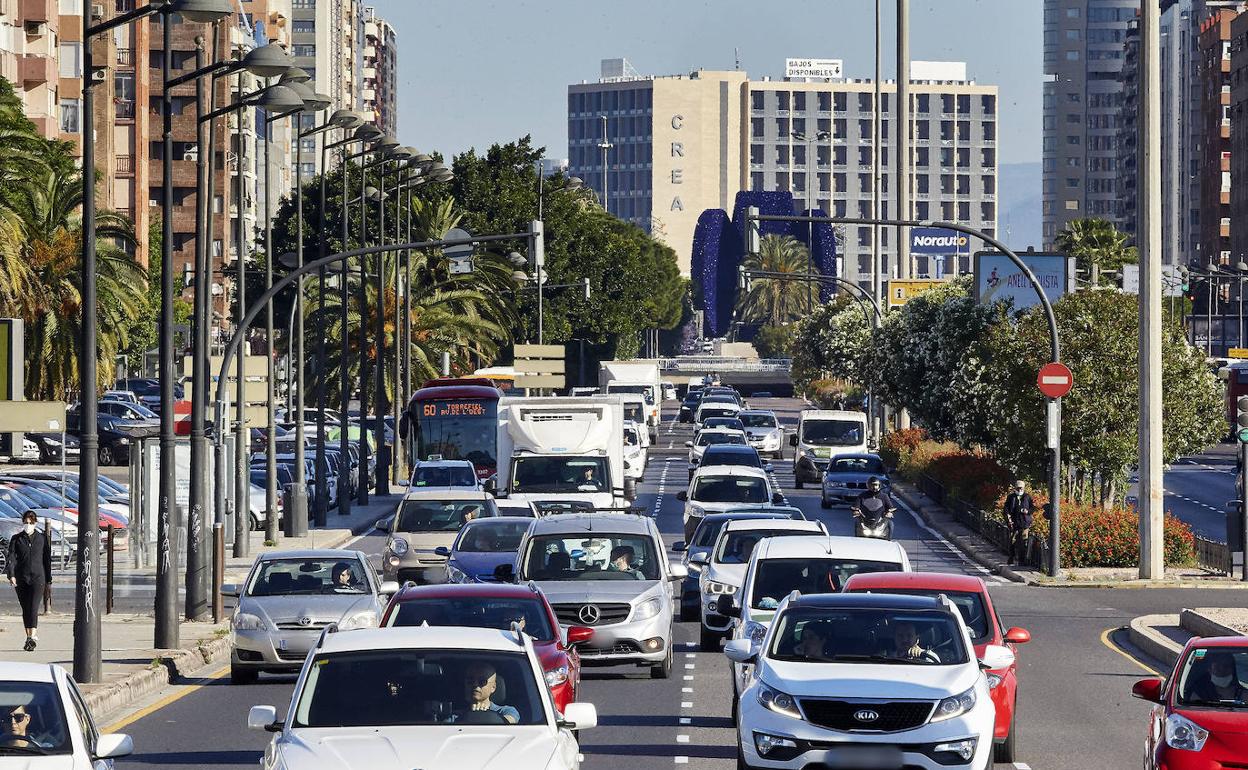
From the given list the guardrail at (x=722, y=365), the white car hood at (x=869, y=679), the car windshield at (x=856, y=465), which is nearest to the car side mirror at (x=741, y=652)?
the white car hood at (x=869, y=679)

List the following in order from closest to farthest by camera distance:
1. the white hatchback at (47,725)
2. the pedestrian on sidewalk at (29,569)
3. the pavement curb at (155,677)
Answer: the white hatchback at (47,725), the pavement curb at (155,677), the pedestrian on sidewalk at (29,569)

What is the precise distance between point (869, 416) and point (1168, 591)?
56.6 meters

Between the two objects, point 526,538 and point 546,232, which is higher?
point 546,232

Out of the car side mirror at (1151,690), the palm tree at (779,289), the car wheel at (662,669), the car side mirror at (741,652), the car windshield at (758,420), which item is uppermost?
the palm tree at (779,289)

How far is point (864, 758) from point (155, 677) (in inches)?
453

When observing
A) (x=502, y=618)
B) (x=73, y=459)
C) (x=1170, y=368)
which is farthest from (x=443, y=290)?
(x=502, y=618)

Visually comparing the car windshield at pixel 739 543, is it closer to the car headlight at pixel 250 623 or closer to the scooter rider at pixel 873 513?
the car headlight at pixel 250 623

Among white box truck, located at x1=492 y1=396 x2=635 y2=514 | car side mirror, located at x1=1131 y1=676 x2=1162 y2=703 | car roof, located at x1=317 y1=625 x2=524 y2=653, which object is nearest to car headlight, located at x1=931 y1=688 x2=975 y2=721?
car side mirror, located at x1=1131 y1=676 x2=1162 y2=703

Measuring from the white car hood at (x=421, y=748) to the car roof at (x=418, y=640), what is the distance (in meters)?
0.77

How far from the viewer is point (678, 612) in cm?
3306

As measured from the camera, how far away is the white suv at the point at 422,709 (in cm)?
1100

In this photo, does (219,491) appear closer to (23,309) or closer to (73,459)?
(23,309)

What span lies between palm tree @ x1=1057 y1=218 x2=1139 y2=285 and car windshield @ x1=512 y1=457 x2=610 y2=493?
54.7 metres

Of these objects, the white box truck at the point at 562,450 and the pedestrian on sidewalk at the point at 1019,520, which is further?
the white box truck at the point at 562,450
